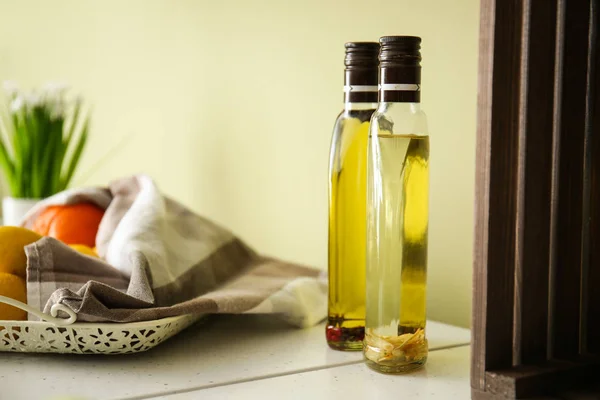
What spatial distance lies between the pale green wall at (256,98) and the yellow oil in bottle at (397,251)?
0.85ft

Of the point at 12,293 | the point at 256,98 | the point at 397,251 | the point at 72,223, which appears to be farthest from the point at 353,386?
the point at 256,98

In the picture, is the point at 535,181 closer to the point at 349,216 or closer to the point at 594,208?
the point at 594,208

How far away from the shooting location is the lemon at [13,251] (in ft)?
2.84

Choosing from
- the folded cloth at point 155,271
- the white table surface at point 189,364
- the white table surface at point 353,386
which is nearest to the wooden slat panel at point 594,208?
the white table surface at point 353,386

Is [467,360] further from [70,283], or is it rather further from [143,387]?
[70,283]

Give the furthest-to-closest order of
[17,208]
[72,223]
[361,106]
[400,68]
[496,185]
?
[17,208], [72,223], [361,106], [400,68], [496,185]

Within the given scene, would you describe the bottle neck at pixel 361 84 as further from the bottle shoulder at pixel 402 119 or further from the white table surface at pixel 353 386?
the white table surface at pixel 353 386

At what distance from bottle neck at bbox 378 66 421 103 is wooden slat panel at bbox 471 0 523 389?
0.49 feet

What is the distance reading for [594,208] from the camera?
68 centimetres

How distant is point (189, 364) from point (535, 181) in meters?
0.42

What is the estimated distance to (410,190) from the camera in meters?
0.78

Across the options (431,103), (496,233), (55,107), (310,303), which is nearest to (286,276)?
(310,303)

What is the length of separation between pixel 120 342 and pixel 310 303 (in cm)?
29

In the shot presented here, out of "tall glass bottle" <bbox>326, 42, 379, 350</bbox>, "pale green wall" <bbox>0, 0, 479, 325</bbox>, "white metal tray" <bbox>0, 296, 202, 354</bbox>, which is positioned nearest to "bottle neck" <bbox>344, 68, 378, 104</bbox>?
"tall glass bottle" <bbox>326, 42, 379, 350</bbox>
